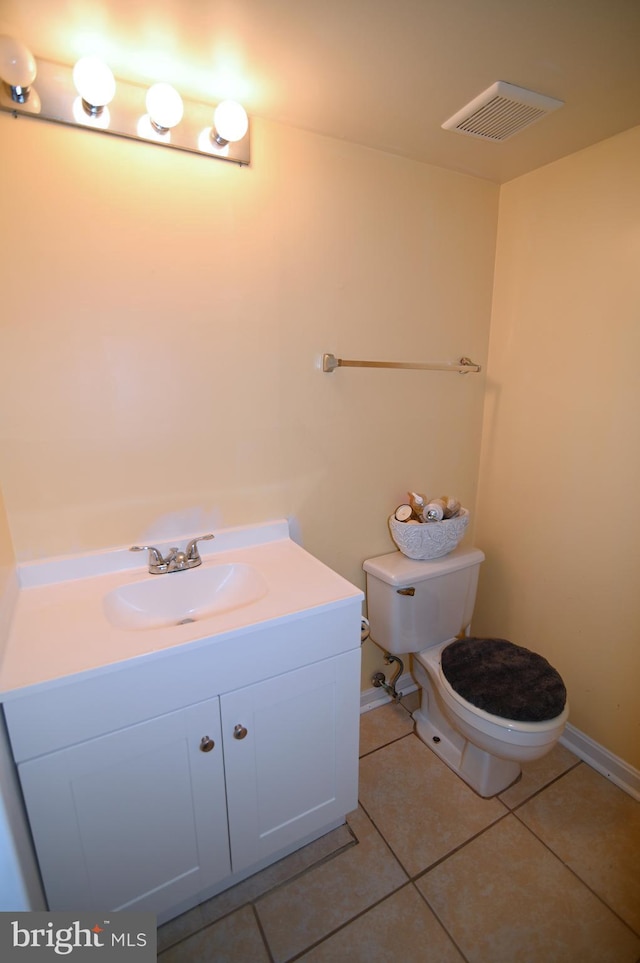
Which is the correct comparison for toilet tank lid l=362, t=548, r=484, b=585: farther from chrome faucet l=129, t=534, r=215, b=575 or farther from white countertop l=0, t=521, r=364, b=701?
chrome faucet l=129, t=534, r=215, b=575

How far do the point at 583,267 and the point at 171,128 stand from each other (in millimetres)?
1349

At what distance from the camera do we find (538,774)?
152 centimetres

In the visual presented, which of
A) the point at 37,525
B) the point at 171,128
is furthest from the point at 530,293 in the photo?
the point at 37,525

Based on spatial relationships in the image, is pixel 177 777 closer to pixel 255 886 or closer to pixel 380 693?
pixel 255 886

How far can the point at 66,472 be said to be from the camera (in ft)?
3.74

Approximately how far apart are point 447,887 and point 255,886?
0.54 meters

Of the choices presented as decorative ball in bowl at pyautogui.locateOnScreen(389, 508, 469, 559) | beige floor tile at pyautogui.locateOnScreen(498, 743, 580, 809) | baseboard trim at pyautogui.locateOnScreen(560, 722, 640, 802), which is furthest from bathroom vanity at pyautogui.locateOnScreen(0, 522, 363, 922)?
baseboard trim at pyautogui.locateOnScreen(560, 722, 640, 802)

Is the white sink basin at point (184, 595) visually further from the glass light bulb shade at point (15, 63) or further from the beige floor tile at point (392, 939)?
the glass light bulb shade at point (15, 63)

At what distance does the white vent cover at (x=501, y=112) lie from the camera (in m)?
1.09

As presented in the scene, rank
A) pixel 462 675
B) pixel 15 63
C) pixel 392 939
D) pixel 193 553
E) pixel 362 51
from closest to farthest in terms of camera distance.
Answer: pixel 15 63
pixel 362 51
pixel 392 939
pixel 193 553
pixel 462 675

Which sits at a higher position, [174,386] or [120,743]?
[174,386]

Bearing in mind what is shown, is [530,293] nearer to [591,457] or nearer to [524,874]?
[591,457]

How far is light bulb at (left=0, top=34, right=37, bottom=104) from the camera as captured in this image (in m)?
0.83

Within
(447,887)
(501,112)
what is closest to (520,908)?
(447,887)
